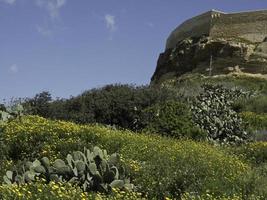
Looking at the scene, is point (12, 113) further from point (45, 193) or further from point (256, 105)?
point (256, 105)

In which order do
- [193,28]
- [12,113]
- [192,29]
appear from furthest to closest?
[192,29]
[193,28]
[12,113]

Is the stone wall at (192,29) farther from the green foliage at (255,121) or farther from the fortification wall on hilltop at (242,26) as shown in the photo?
the green foliage at (255,121)

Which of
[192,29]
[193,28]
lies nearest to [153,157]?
[193,28]

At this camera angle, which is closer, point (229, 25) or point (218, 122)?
point (218, 122)

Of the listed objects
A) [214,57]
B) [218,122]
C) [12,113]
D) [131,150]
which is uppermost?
[214,57]

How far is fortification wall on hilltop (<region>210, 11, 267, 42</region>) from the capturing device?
2299 inches

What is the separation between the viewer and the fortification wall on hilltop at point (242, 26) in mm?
58406

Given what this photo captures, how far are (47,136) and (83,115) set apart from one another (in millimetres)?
6585

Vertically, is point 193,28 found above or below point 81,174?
above

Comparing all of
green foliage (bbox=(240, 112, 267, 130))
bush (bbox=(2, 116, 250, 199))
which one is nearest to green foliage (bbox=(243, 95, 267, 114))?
green foliage (bbox=(240, 112, 267, 130))

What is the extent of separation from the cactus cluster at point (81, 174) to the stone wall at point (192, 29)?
170 feet

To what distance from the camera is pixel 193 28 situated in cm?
6500

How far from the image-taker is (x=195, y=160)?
1246 cm

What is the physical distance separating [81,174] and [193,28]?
181 feet
